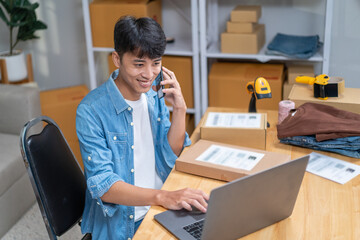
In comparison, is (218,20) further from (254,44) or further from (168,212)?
(168,212)

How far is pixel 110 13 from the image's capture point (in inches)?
124

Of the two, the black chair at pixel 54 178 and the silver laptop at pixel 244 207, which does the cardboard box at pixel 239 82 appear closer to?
the black chair at pixel 54 178

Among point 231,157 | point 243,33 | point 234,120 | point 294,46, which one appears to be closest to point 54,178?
point 231,157

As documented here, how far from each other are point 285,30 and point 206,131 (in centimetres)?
172

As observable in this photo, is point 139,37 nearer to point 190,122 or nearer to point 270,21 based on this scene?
point 190,122

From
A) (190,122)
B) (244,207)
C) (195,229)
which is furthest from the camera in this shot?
(190,122)

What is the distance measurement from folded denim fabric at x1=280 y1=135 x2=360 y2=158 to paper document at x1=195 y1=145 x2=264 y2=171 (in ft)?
0.86

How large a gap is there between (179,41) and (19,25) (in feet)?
3.83

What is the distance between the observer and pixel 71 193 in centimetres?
171

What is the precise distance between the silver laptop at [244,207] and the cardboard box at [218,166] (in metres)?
0.21

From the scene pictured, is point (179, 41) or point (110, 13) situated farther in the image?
point (179, 41)

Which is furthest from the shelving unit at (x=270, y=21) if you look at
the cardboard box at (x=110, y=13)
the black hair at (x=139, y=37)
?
the black hair at (x=139, y=37)

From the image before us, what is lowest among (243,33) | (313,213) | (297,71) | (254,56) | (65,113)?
(65,113)

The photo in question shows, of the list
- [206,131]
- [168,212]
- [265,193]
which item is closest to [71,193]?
[168,212]
